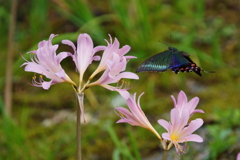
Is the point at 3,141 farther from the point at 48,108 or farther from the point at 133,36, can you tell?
the point at 133,36

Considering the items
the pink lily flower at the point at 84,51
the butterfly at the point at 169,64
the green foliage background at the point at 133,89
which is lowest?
the green foliage background at the point at 133,89

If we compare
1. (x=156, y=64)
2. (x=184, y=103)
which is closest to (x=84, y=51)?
(x=156, y=64)

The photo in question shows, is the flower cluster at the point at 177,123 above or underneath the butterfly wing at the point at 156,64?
underneath

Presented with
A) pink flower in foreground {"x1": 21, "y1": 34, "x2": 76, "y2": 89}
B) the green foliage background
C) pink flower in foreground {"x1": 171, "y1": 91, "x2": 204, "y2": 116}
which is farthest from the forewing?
the green foliage background

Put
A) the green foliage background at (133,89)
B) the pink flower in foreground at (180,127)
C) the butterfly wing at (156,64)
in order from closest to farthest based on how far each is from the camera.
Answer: the pink flower in foreground at (180,127) → the butterfly wing at (156,64) → the green foliage background at (133,89)

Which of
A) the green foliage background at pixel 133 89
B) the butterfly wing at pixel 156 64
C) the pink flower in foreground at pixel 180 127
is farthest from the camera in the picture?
the green foliage background at pixel 133 89

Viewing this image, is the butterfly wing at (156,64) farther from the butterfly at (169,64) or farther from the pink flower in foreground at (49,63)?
the pink flower in foreground at (49,63)

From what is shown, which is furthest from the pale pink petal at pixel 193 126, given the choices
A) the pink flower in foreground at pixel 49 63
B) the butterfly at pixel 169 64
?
the pink flower in foreground at pixel 49 63

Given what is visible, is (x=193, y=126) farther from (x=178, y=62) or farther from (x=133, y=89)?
(x=133, y=89)
